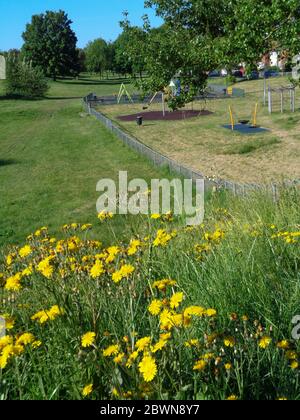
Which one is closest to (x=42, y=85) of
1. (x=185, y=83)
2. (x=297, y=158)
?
(x=297, y=158)

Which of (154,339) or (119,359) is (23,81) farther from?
(119,359)

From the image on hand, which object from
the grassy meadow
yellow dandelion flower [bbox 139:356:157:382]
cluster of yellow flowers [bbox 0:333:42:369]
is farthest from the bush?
yellow dandelion flower [bbox 139:356:157:382]

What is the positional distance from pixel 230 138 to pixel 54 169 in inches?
370

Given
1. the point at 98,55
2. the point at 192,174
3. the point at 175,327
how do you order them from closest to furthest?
1. the point at 175,327
2. the point at 192,174
3. the point at 98,55

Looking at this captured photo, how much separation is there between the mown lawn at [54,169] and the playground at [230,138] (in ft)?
7.72

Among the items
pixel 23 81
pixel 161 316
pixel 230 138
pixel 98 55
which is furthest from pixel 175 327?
pixel 98 55

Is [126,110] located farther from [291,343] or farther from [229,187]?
[291,343]

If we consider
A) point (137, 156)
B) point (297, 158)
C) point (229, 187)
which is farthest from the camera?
point (137, 156)

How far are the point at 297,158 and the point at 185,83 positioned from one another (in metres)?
9.00

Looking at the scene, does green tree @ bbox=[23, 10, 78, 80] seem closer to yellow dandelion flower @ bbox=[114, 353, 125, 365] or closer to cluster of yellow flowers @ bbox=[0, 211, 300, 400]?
cluster of yellow flowers @ bbox=[0, 211, 300, 400]

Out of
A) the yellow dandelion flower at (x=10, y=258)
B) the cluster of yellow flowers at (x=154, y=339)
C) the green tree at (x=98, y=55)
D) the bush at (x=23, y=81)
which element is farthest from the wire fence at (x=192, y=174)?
the green tree at (x=98, y=55)

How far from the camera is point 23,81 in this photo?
62.0 metres

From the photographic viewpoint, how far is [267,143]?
22547 millimetres

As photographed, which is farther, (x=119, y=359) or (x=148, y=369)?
(x=119, y=359)
